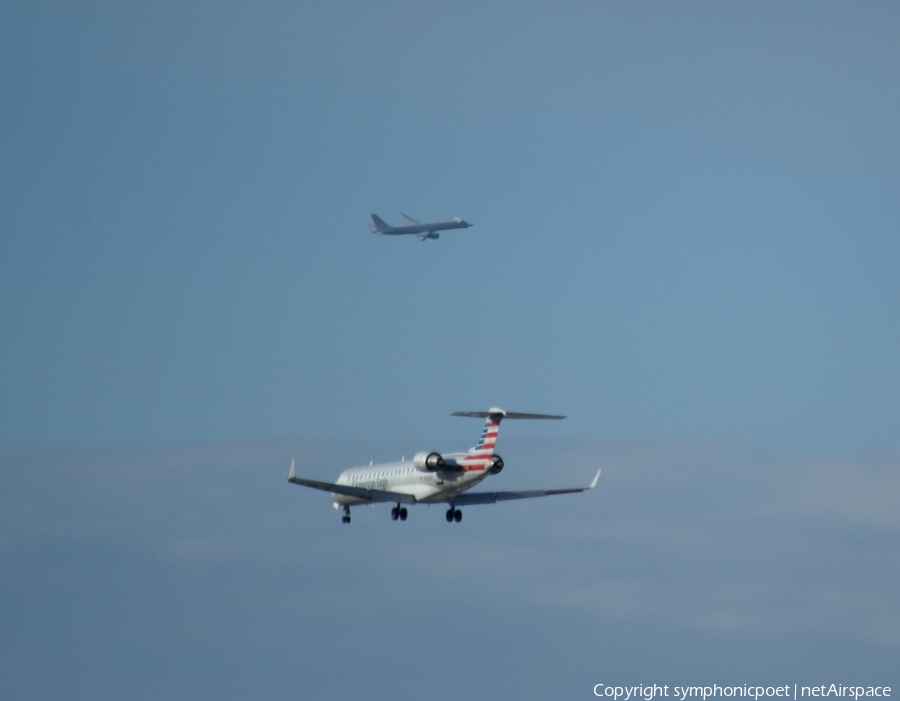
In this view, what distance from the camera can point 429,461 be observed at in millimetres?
82438

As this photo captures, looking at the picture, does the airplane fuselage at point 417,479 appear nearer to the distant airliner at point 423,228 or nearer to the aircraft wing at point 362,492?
the aircraft wing at point 362,492

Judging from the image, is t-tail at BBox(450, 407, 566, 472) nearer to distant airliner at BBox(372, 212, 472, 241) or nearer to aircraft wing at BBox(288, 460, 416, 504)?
aircraft wing at BBox(288, 460, 416, 504)

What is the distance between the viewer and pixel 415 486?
8606 centimetres

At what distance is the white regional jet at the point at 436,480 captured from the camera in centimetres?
8169

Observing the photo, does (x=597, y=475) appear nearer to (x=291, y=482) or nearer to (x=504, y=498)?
(x=504, y=498)

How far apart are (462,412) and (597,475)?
9.47 m

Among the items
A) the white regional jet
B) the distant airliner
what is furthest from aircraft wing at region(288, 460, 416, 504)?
the distant airliner

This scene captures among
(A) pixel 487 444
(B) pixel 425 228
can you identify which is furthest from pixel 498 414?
(B) pixel 425 228

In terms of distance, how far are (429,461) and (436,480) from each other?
6.39ft

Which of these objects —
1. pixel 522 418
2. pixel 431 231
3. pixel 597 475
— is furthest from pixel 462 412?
pixel 431 231

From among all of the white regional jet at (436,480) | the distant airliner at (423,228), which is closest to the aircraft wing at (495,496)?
the white regional jet at (436,480)

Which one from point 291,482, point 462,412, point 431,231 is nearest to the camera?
point 462,412

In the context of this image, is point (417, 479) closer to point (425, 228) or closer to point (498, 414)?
point (498, 414)

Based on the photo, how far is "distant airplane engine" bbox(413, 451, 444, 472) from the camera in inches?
3241
